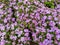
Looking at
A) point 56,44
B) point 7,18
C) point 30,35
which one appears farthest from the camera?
point 7,18

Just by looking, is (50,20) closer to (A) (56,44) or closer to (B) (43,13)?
(B) (43,13)

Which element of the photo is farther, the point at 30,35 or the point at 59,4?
the point at 59,4

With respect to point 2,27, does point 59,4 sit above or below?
above

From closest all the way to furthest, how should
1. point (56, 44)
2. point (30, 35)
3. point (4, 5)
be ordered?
point (56, 44), point (30, 35), point (4, 5)

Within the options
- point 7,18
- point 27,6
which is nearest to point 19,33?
point 7,18

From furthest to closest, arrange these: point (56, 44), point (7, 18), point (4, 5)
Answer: point (4, 5) → point (7, 18) → point (56, 44)

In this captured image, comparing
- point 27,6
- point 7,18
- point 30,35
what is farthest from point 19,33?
point 27,6

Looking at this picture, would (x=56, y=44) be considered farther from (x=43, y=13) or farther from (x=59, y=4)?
(x=59, y=4)
